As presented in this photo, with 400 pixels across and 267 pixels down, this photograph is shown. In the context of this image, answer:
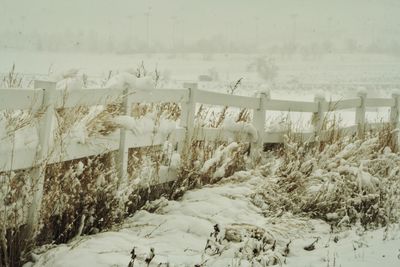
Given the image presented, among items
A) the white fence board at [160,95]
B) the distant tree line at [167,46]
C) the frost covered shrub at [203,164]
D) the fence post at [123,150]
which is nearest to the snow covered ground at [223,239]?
the frost covered shrub at [203,164]

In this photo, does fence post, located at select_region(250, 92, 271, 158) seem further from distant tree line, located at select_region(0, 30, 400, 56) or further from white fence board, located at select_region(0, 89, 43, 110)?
distant tree line, located at select_region(0, 30, 400, 56)

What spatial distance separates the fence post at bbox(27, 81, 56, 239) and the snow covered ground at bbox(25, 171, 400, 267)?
287 millimetres

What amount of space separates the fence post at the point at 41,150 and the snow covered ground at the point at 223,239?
0.29 m

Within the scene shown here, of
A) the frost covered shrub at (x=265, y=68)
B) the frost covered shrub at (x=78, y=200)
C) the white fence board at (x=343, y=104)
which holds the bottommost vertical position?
the frost covered shrub at (x=78, y=200)

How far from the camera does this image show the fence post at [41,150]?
388 cm

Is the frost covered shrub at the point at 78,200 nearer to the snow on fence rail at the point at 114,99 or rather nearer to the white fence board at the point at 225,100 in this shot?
the snow on fence rail at the point at 114,99

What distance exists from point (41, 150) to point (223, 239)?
5.38 ft

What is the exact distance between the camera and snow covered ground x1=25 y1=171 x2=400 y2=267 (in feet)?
12.7

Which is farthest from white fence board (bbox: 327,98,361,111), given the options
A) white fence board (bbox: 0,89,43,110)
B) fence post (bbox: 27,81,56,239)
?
white fence board (bbox: 0,89,43,110)

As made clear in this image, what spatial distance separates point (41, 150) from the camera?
13.1 feet

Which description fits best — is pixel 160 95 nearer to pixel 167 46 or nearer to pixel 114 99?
pixel 114 99

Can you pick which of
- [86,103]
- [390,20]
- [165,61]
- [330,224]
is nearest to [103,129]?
[86,103]

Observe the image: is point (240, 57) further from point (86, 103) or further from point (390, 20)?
point (86, 103)

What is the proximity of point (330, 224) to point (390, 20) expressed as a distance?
4450 inches
